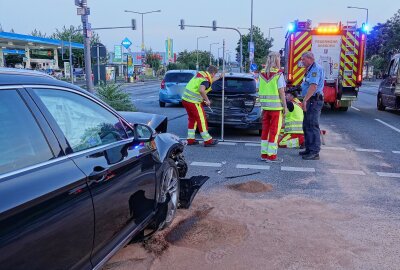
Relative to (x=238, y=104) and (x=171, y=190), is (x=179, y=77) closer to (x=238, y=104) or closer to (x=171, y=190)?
(x=238, y=104)

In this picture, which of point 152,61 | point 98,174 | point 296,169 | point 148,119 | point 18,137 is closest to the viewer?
point 18,137

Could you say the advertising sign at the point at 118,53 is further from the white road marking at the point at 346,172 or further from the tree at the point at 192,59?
the white road marking at the point at 346,172

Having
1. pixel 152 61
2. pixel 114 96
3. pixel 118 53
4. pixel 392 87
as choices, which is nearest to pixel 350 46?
pixel 392 87

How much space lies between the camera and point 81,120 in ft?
10.0

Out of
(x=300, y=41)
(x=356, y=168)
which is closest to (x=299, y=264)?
(x=356, y=168)

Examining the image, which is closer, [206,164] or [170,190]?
[170,190]

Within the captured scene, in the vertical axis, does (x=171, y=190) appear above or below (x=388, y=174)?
above

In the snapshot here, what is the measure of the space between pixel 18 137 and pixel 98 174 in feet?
2.02

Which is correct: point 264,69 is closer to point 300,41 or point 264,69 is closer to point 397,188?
point 397,188

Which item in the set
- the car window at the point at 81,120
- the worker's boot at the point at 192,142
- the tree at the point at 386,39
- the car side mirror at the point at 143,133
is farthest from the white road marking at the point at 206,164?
the tree at the point at 386,39

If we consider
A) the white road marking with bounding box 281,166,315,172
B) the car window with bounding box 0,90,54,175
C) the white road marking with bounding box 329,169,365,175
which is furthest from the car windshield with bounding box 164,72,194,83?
A: the car window with bounding box 0,90,54,175

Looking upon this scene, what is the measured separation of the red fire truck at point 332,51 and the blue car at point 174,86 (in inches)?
208

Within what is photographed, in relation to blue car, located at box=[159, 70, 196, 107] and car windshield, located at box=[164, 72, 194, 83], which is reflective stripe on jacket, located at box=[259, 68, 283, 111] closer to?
blue car, located at box=[159, 70, 196, 107]

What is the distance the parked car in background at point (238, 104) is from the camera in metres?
9.70
